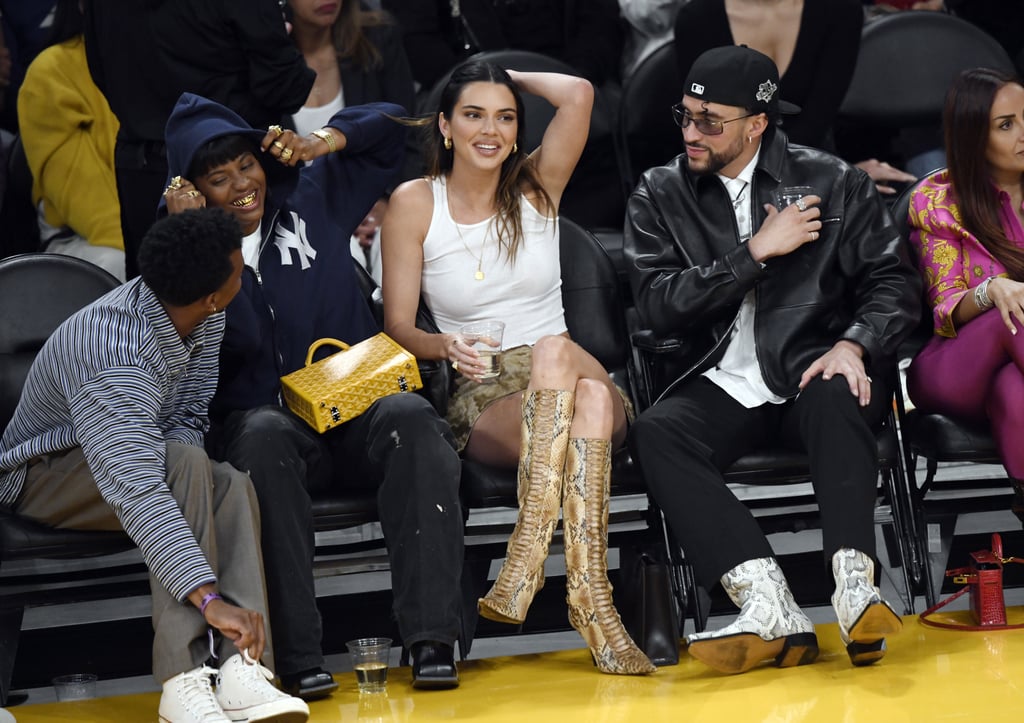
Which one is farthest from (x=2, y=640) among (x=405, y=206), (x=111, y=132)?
(x=111, y=132)

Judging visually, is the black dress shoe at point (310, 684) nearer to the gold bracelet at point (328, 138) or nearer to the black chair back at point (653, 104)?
the gold bracelet at point (328, 138)

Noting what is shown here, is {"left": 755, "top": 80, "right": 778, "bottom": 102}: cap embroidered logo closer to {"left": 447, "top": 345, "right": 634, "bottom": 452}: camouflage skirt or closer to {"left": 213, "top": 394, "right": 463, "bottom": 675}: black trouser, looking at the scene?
{"left": 447, "top": 345, "right": 634, "bottom": 452}: camouflage skirt

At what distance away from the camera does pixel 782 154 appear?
4.21 metres

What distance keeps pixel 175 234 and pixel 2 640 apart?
1.07 metres

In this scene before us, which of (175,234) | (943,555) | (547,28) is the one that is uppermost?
(547,28)

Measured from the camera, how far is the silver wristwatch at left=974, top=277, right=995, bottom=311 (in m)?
4.00

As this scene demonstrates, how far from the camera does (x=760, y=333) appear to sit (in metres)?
4.05

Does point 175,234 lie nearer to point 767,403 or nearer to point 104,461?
point 104,461

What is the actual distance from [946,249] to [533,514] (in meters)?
1.44

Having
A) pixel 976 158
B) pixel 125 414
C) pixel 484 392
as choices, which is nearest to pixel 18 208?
pixel 484 392

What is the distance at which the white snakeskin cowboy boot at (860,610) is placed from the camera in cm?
339

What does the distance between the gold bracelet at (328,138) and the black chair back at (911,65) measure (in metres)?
2.28

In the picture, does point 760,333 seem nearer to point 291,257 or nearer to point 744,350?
point 744,350

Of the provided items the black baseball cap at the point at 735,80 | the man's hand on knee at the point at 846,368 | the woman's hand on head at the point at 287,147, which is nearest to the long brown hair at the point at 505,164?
the woman's hand on head at the point at 287,147
